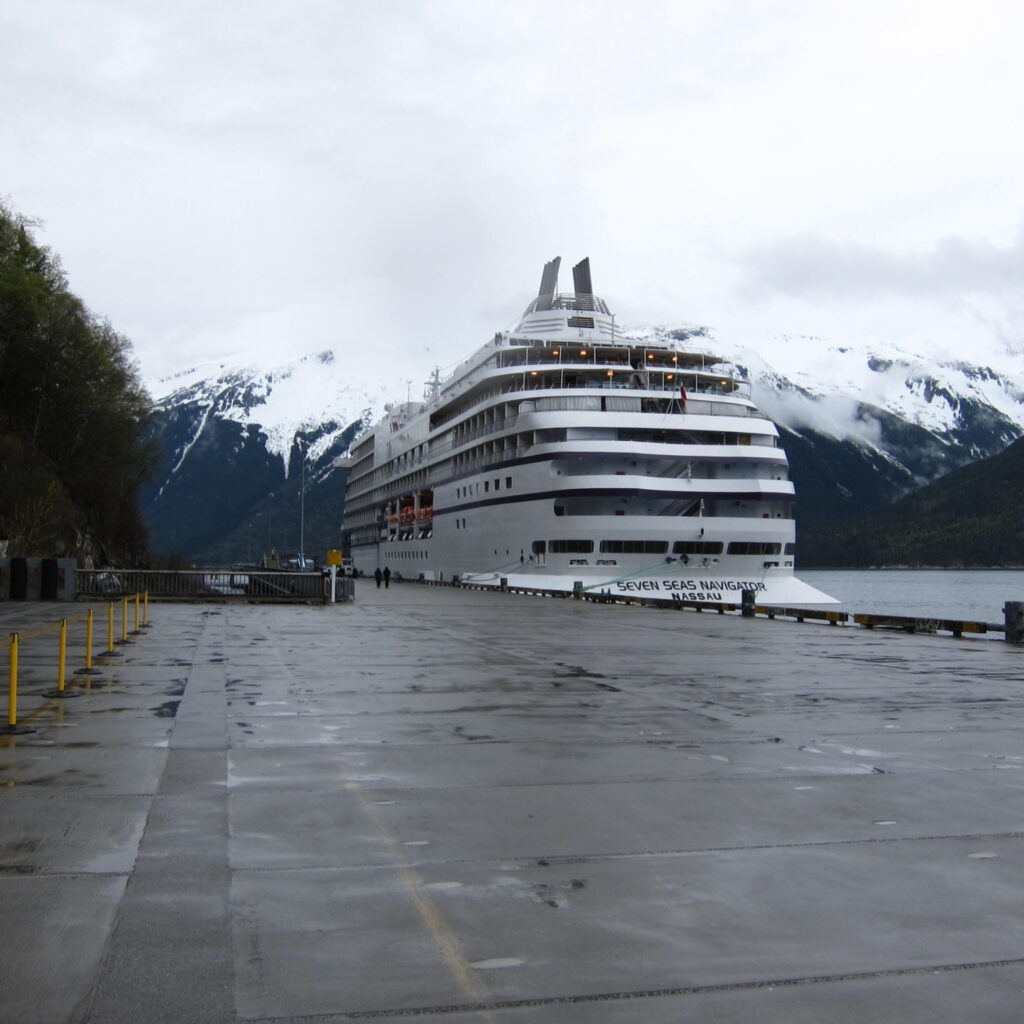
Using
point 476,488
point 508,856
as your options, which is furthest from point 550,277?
point 508,856

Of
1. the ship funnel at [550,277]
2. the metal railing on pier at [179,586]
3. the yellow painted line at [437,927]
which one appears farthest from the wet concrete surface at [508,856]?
the ship funnel at [550,277]

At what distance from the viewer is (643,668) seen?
65.2ft

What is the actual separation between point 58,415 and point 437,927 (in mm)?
65741

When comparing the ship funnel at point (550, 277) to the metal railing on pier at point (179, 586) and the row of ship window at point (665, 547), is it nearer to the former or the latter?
the row of ship window at point (665, 547)

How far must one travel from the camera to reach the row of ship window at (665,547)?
58656 mm

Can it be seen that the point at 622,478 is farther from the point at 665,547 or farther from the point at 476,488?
the point at 476,488

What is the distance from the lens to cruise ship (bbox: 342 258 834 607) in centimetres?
5853

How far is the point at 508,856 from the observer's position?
22.8ft

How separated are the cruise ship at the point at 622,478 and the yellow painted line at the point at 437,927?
A: 47836mm

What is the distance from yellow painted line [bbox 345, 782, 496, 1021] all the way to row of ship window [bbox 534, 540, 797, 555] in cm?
5152

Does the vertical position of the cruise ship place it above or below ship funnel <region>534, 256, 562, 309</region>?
below

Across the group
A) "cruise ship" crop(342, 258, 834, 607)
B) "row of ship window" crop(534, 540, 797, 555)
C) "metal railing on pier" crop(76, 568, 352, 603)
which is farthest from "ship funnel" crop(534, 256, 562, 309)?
"metal railing on pier" crop(76, 568, 352, 603)

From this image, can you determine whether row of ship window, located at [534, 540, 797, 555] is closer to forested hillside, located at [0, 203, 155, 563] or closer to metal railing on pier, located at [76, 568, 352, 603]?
metal railing on pier, located at [76, 568, 352, 603]

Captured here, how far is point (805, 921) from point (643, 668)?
1417 cm
